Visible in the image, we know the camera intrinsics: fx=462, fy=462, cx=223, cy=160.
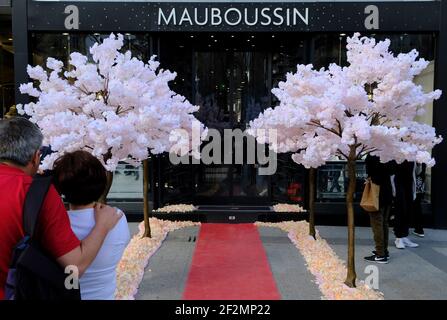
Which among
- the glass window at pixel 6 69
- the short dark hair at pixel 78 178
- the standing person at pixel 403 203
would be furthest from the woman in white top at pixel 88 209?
the glass window at pixel 6 69

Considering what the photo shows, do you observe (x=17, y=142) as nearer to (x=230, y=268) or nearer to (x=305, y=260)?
(x=230, y=268)

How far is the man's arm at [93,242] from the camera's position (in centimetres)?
197

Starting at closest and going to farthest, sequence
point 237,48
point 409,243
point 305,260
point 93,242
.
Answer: point 93,242, point 305,260, point 409,243, point 237,48

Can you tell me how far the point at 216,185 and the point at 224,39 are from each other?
3110 mm

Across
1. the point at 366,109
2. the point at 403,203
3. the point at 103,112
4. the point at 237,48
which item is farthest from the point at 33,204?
the point at 237,48

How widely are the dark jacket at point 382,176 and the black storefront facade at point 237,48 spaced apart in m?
2.70

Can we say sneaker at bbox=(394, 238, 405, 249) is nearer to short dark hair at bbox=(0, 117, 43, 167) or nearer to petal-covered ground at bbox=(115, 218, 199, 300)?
petal-covered ground at bbox=(115, 218, 199, 300)

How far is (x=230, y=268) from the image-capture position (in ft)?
20.1

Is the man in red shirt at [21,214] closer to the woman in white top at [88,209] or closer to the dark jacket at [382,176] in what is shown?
the woman in white top at [88,209]

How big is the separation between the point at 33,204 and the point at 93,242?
0.36m

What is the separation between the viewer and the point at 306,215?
9.05 metres

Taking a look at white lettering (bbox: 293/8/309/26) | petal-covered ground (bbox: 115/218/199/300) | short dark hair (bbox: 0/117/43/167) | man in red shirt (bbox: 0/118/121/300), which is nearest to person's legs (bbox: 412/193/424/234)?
white lettering (bbox: 293/8/309/26)

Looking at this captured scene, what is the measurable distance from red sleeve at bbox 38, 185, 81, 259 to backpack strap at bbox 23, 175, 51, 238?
3 centimetres
